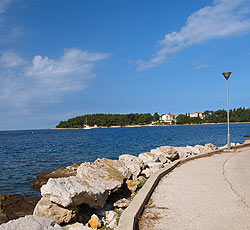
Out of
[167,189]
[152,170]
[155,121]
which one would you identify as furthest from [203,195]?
[155,121]

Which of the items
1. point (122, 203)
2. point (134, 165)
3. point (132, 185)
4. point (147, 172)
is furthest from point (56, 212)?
point (147, 172)

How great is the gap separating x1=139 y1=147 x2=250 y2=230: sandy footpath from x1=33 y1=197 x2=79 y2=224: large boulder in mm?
1718

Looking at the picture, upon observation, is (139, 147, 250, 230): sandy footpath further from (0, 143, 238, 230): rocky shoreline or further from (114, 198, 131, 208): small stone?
(0, 143, 238, 230): rocky shoreline

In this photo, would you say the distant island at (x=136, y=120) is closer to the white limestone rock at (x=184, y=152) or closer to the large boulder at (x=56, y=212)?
the white limestone rock at (x=184, y=152)

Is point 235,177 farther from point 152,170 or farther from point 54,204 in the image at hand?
point 54,204

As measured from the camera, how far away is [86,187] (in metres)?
6.03

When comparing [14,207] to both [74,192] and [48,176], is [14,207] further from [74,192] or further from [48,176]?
[48,176]

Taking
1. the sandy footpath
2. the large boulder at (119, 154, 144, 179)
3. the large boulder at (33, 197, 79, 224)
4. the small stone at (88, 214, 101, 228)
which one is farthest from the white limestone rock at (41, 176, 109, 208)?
the large boulder at (119, 154, 144, 179)

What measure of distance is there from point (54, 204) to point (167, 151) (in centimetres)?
907

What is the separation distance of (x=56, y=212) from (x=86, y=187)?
0.88m

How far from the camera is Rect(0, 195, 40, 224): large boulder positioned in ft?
26.2

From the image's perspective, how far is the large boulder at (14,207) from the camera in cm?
799

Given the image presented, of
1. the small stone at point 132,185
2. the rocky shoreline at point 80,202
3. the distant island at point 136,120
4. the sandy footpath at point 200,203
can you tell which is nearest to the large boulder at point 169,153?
the rocky shoreline at point 80,202

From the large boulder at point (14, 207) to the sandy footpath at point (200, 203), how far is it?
4745mm
